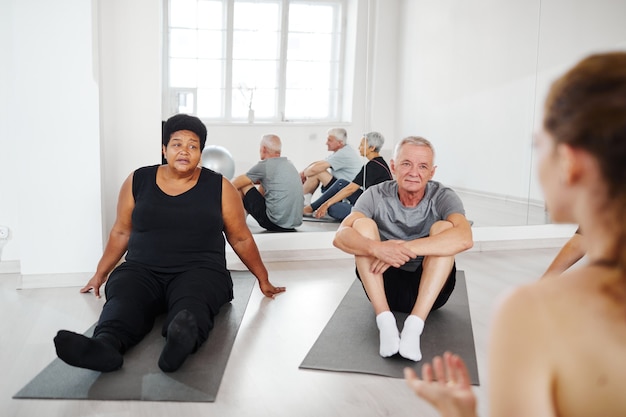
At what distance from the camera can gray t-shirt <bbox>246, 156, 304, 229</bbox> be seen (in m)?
4.43

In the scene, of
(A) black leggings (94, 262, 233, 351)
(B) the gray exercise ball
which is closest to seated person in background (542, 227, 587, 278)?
(A) black leggings (94, 262, 233, 351)

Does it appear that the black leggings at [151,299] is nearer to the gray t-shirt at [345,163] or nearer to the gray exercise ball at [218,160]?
the gray exercise ball at [218,160]

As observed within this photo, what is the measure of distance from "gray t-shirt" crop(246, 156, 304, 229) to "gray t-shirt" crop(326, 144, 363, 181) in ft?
0.92

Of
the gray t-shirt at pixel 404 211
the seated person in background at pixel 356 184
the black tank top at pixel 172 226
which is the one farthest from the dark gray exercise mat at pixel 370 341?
the seated person in background at pixel 356 184

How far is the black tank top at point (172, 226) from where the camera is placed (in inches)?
117

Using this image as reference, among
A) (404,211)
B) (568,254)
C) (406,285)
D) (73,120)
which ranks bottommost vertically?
(406,285)

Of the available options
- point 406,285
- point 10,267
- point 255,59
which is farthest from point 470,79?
point 10,267

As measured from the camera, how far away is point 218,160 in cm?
429

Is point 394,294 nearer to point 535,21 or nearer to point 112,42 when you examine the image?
point 112,42

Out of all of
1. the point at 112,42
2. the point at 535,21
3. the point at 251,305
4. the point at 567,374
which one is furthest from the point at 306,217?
the point at 567,374

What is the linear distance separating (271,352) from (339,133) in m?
2.18

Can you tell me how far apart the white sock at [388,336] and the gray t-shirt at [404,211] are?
1.33 feet

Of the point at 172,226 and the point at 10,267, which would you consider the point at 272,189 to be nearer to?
the point at 172,226

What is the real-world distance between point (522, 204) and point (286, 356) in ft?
10.9
